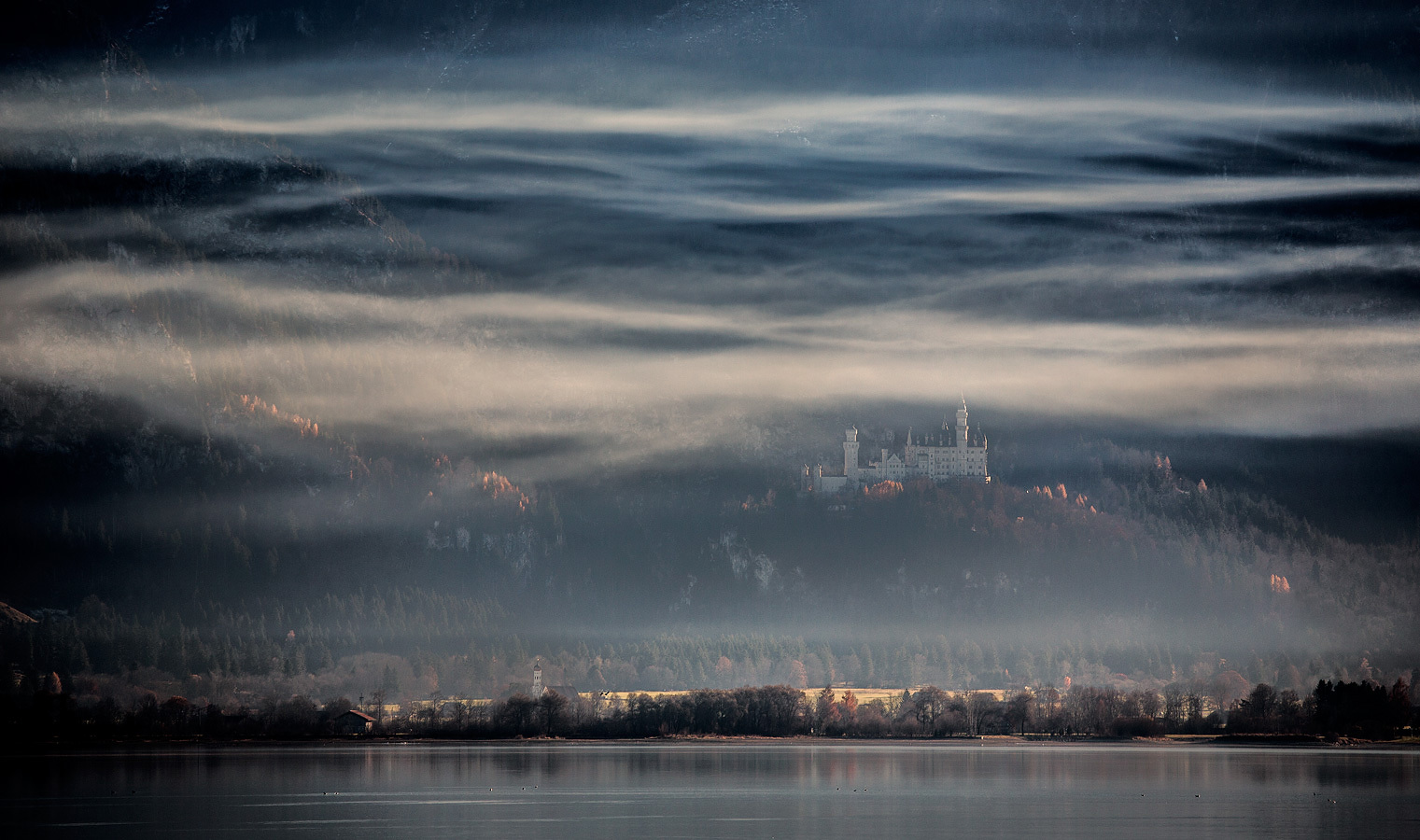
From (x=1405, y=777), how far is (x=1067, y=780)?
135 feet

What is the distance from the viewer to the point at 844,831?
419ft

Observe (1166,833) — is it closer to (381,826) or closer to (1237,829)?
(1237,829)

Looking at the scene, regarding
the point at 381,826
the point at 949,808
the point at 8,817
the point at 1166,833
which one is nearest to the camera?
the point at 1166,833

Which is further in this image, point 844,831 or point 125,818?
point 125,818

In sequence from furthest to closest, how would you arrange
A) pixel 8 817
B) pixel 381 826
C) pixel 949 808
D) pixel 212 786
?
pixel 212 786
pixel 949 808
pixel 8 817
pixel 381 826

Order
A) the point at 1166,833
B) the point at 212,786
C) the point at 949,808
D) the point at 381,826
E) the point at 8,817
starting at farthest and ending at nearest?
the point at 212,786
the point at 949,808
the point at 8,817
the point at 381,826
the point at 1166,833

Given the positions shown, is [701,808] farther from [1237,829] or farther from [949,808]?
[1237,829]

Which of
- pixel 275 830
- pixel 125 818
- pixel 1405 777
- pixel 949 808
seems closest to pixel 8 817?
pixel 125 818

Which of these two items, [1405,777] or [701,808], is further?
[1405,777]

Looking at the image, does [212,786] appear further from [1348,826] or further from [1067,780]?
[1348,826]

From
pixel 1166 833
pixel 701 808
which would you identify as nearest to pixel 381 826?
pixel 701 808

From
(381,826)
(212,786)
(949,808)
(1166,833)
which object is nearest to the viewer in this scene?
(1166,833)

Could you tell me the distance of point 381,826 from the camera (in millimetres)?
133250

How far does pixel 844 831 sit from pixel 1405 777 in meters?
100
